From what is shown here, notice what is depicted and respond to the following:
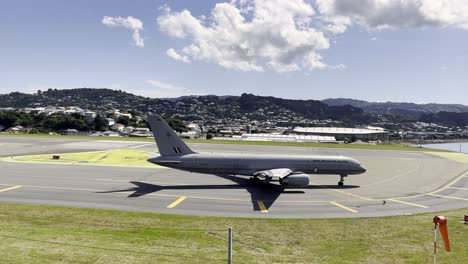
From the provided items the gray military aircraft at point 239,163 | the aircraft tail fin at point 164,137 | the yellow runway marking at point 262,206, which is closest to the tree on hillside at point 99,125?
the aircraft tail fin at point 164,137

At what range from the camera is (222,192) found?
3712 centimetres

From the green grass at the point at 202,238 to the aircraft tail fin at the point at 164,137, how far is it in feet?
40.7

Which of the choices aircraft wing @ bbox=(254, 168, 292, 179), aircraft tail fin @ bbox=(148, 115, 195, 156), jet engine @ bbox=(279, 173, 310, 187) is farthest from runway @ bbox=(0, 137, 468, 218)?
aircraft tail fin @ bbox=(148, 115, 195, 156)

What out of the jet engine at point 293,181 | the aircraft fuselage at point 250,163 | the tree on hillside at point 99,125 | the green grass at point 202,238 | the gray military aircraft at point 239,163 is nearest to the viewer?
the green grass at point 202,238

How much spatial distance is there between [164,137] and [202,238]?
20546mm

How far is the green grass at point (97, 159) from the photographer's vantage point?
181ft

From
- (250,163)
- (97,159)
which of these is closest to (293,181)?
(250,163)

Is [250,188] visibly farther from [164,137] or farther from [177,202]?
[164,137]

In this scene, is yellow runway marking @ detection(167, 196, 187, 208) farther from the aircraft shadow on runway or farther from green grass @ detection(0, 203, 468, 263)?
the aircraft shadow on runway

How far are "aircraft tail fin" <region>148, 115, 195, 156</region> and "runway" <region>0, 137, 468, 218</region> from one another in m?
3.93

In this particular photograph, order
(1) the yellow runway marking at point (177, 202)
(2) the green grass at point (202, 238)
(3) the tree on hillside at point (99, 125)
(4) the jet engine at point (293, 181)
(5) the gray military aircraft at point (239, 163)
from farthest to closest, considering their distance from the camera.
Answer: (3) the tree on hillside at point (99, 125)
(5) the gray military aircraft at point (239, 163)
(4) the jet engine at point (293, 181)
(1) the yellow runway marking at point (177, 202)
(2) the green grass at point (202, 238)

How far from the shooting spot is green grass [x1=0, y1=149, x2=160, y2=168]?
55312 mm

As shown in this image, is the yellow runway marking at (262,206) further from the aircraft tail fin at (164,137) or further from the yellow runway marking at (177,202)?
the aircraft tail fin at (164,137)

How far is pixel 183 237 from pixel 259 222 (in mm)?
7101
